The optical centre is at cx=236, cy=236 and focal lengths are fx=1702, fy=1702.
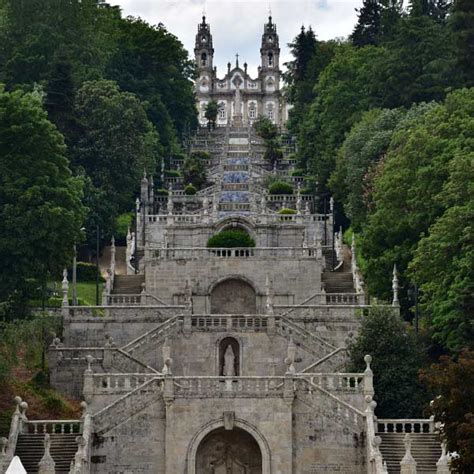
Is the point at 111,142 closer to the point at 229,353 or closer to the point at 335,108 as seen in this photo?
the point at 335,108

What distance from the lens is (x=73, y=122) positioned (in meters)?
89.4

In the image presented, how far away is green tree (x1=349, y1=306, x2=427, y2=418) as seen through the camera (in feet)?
185

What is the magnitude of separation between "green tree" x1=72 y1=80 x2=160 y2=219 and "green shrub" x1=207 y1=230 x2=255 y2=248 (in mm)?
10267

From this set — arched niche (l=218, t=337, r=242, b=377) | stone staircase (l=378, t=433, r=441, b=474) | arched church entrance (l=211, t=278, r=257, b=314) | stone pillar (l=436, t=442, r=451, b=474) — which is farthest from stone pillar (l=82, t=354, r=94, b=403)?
arched church entrance (l=211, t=278, r=257, b=314)

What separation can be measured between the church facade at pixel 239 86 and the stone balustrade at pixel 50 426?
122m

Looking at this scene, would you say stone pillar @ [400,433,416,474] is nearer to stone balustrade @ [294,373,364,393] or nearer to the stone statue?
stone balustrade @ [294,373,364,393]

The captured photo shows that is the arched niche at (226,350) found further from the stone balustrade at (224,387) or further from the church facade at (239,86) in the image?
the church facade at (239,86)

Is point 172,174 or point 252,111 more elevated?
point 252,111

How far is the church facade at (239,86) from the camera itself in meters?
180

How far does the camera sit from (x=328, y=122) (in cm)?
9912

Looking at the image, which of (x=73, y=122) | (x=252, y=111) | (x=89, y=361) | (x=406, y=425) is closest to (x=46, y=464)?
(x=89, y=361)

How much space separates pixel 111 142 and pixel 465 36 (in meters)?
19.2

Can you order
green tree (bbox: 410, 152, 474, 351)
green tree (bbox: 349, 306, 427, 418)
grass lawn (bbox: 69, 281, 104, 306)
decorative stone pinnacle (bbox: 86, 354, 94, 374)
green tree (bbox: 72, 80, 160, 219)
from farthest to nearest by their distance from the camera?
green tree (bbox: 72, 80, 160, 219) < grass lawn (bbox: 69, 281, 104, 306) < green tree (bbox: 410, 152, 474, 351) < green tree (bbox: 349, 306, 427, 418) < decorative stone pinnacle (bbox: 86, 354, 94, 374)

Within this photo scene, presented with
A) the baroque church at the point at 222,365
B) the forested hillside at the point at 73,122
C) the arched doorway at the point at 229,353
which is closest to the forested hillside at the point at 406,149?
the baroque church at the point at 222,365
